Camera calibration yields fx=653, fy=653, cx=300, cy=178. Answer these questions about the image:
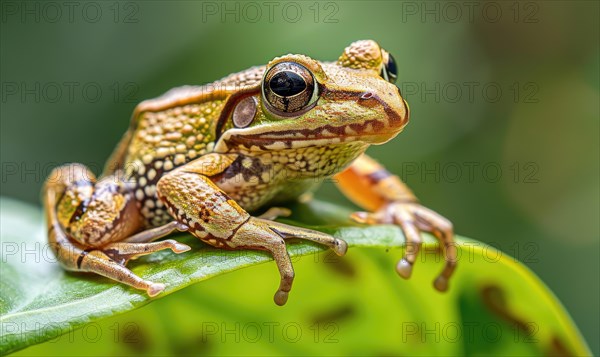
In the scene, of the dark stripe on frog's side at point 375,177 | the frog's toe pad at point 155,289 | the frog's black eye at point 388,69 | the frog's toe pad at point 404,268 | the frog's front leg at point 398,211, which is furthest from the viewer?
the dark stripe on frog's side at point 375,177

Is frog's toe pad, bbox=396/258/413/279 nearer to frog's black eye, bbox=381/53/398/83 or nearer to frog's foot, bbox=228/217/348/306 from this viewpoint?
frog's foot, bbox=228/217/348/306

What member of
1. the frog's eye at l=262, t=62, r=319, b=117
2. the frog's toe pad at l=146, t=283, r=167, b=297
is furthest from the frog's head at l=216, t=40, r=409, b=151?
the frog's toe pad at l=146, t=283, r=167, b=297

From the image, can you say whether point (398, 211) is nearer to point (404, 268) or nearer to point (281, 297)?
point (404, 268)

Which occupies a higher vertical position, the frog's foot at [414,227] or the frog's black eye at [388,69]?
the frog's black eye at [388,69]

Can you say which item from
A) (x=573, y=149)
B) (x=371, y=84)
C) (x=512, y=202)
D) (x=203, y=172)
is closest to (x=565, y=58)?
(x=573, y=149)

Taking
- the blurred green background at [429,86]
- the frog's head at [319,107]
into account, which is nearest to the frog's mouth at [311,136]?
the frog's head at [319,107]

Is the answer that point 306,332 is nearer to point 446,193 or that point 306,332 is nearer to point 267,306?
point 267,306

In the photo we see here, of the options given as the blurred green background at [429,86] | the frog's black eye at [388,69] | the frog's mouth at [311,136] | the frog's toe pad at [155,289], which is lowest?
the blurred green background at [429,86]

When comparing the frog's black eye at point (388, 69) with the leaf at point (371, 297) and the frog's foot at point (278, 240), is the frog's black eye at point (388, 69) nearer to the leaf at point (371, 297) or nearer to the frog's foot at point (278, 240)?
the leaf at point (371, 297)
